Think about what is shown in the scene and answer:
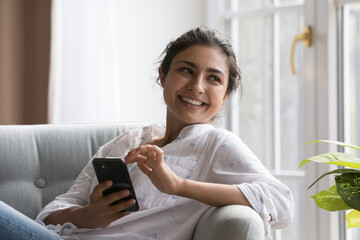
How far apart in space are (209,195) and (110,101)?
63.9 inches

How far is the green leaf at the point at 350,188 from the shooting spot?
1288mm

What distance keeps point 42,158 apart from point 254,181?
821mm

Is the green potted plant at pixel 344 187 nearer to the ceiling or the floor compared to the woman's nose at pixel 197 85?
nearer to the floor

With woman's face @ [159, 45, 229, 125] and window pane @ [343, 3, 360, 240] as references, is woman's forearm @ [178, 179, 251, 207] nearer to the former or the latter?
woman's face @ [159, 45, 229, 125]

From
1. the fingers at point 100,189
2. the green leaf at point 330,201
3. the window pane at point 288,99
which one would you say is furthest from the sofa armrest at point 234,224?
the window pane at point 288,99

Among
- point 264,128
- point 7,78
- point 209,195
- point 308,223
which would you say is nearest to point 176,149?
point 209,195

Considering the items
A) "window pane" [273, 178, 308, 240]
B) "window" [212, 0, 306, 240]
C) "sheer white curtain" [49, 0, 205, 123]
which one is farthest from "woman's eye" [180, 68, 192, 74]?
"sheer white curtain" [49, 0, 205, 123]

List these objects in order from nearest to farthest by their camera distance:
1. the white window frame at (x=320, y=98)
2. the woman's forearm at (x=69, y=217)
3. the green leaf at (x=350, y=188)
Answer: the green leaf at (x=350, y=188) < the woman's forearm at (x=69, y=217) < the white window frame at (x=320, y=98)

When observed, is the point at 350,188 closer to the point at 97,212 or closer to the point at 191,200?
the point at 191,200

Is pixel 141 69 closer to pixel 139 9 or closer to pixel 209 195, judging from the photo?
pixel 139 9

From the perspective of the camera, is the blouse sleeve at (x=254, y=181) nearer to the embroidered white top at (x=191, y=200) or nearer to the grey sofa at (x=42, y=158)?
the embroidered white top at (x=191, y=200)

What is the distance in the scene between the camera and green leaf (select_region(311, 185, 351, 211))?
1367 millimetres

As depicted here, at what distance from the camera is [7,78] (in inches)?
114

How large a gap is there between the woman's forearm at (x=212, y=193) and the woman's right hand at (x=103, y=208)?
0.14 metres
